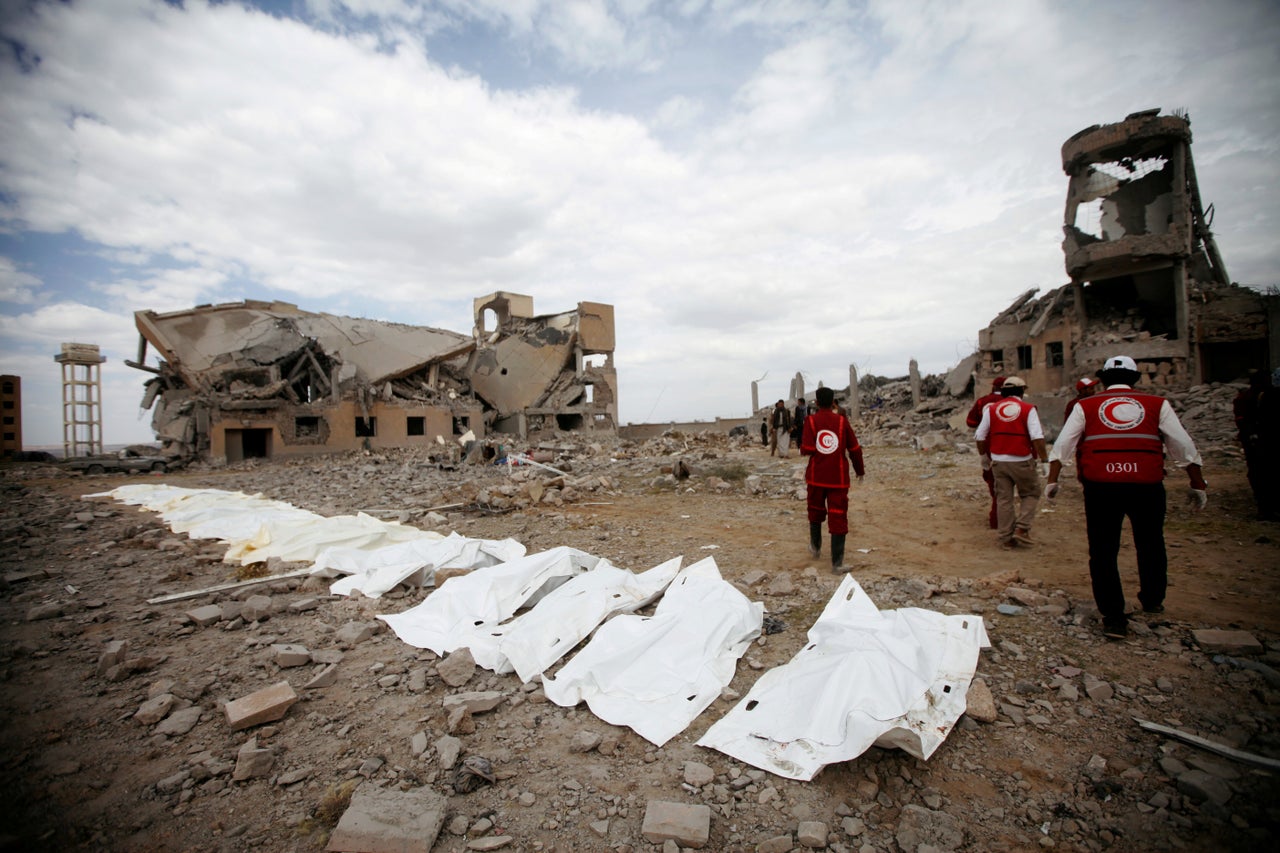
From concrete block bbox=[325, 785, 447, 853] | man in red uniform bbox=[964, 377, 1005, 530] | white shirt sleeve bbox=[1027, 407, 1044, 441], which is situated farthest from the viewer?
man in red uniform bbox=[964, 377, 1005, 530]

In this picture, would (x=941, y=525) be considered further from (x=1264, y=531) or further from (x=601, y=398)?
(x=601, y=398)

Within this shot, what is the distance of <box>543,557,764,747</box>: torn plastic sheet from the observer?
251 cm

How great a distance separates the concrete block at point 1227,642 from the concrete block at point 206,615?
566 centimetres

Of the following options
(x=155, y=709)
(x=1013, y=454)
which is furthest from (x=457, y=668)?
(x=1013, y=454)

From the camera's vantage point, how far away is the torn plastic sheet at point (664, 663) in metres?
2.51

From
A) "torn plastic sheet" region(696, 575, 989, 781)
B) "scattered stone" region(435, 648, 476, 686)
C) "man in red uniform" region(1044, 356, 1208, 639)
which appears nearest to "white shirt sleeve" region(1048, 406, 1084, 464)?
"man in red uniform" region(1044, 356, 1208, 639)

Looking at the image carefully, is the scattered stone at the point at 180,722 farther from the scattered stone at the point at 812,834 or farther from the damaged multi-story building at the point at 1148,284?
the damaged multi-story building at the point at 1148,284

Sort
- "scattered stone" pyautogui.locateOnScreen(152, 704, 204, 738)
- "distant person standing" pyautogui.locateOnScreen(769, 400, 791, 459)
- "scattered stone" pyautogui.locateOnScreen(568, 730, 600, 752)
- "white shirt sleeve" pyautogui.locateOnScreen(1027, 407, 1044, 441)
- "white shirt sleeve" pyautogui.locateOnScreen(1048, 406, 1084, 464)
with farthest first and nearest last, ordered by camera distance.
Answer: "distant person standing" pyautogui.locateOnScreen(769, 400, 791, 459), "white shirt sleeve" pyautogui.locateOnScreen(1027, 407, 1044, 441), "white shirt sleeve" pyautogui.locateOnScreen(1048, 406, 1084, 464), "scattered stone" pyautogui.locateOnScreen(152, 704, 204, 738), "scattered stone" pyautogui.locateOnScreen(568, 730, 600, 752)


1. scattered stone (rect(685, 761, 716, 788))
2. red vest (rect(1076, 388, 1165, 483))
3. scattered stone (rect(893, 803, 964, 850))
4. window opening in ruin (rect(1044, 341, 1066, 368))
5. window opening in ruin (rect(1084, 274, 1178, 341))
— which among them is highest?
window opening in ruin (rect(1084, 274, 1178, 341))

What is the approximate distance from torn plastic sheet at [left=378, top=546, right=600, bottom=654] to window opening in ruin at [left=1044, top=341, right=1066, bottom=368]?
19.0 meters

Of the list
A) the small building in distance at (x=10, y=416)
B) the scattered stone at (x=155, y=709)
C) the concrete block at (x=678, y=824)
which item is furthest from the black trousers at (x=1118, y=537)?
the small building in distance at (x=10, y=416)

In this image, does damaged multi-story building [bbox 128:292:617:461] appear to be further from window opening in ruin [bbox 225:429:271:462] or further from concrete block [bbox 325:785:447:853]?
concrete block [bbox 325:785:447:853]

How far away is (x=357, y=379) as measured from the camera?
22953 mm

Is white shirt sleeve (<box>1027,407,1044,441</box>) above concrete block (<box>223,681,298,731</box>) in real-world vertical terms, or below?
above
